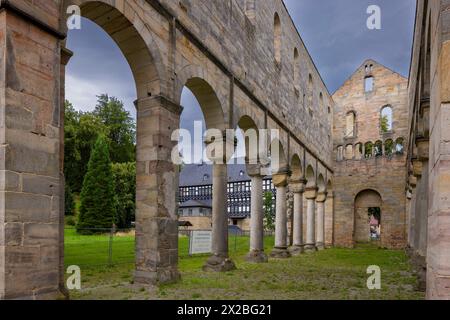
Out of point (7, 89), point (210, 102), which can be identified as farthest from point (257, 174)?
point (7, 89)

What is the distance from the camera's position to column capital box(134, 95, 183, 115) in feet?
23.9

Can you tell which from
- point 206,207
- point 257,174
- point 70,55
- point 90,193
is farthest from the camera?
point 206,207

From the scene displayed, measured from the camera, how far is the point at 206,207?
50.6 m

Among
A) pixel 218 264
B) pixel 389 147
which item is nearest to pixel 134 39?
pixel 218 264

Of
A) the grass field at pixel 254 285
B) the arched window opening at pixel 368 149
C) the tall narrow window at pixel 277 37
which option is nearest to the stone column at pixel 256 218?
the grass field at pixel 254 285

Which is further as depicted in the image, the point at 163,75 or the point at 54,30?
the point at 163,75

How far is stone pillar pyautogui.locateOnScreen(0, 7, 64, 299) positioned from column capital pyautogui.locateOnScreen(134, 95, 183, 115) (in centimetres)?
247

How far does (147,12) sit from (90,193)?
1075 inches

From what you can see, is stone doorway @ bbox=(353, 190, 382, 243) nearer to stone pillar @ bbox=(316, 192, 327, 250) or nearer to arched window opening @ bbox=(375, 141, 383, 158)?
arched window opening @ bbox=(375, 141, 383, 158)

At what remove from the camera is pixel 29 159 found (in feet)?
14.6

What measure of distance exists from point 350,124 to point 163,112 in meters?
22.1

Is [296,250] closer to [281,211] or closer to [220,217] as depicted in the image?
[281,211]

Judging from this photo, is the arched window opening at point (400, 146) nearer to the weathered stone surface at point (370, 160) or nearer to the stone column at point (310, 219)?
the weathered stone surface at point (370, 160)

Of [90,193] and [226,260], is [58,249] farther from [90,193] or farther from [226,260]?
[90,193]
